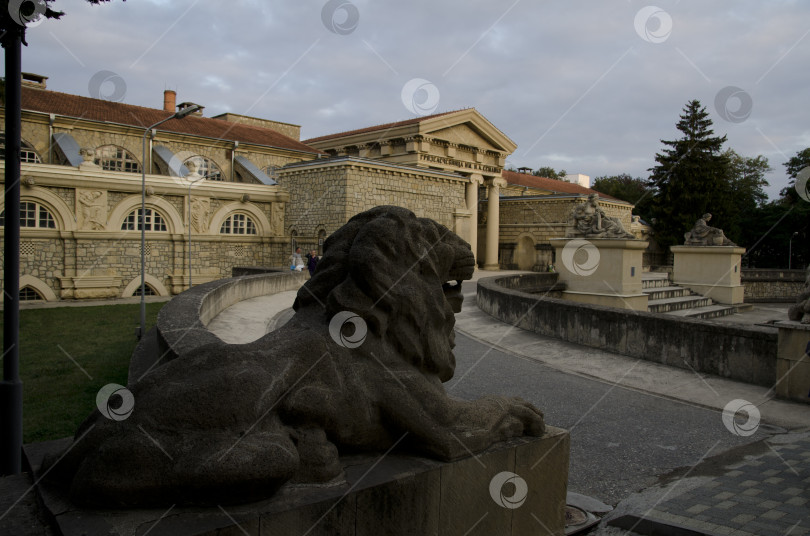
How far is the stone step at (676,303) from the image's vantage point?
65.7ft

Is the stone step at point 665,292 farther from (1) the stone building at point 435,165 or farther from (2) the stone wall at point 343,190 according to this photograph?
(1) the stone building at point 435,165

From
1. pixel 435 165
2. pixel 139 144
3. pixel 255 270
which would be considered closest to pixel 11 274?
pixel 255 270

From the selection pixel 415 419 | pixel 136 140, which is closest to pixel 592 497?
pixel 415 419

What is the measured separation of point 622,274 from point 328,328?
17197mm

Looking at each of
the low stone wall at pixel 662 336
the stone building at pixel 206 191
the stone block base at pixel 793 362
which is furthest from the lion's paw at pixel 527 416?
the stone building at pixel 206 191

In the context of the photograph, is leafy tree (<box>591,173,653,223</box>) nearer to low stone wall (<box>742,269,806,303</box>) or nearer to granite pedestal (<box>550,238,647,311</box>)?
low stone wall (<box>742,269,806,303</box>)

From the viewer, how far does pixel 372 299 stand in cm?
339

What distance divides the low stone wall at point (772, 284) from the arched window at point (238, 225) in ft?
91.8

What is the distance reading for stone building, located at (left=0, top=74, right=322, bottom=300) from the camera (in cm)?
2705

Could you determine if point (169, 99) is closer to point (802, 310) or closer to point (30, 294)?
point (30, 294)

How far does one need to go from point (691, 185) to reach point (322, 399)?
171 ft

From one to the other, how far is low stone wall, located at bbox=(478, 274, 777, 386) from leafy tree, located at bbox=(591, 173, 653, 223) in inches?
1961

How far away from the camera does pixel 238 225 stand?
109 feet

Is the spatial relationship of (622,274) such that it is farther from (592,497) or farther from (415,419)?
(415,419)
